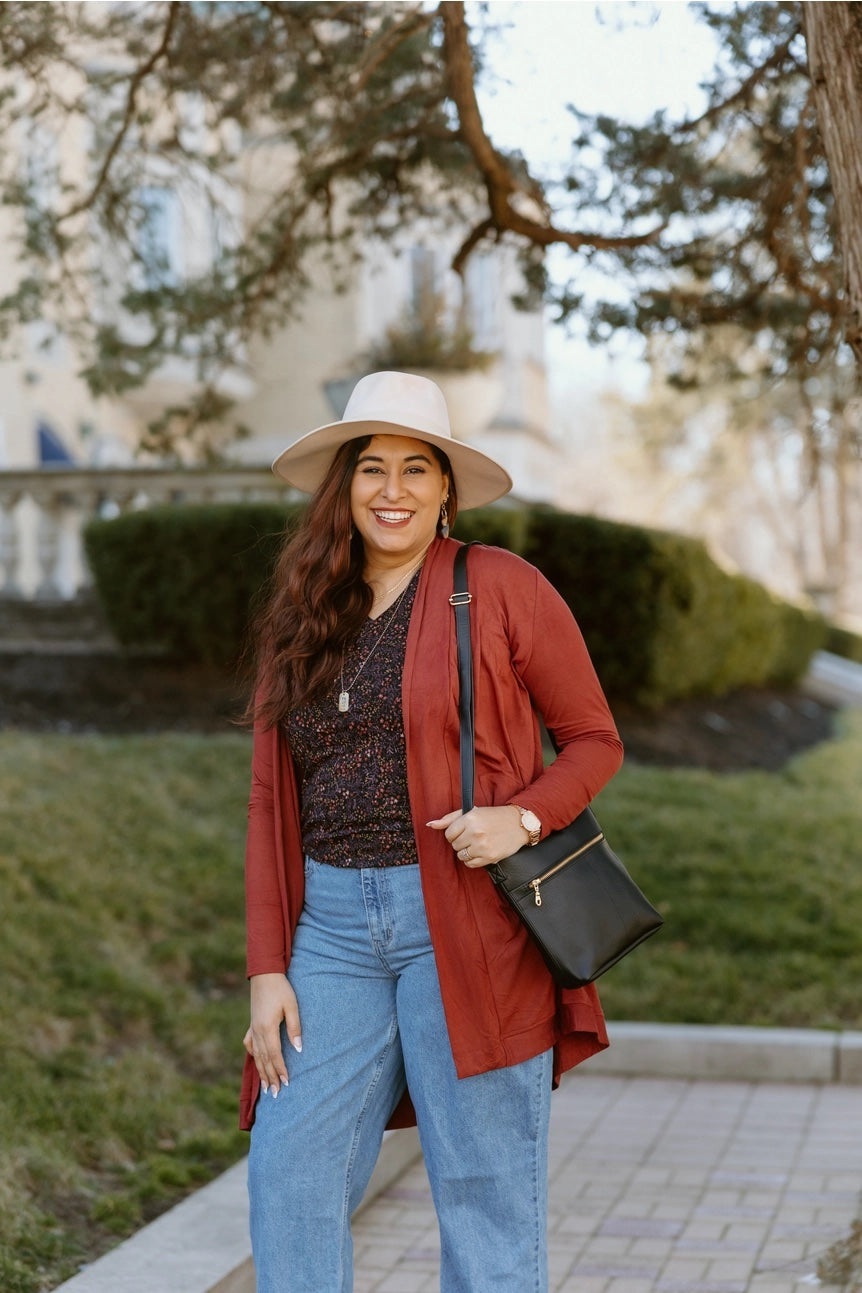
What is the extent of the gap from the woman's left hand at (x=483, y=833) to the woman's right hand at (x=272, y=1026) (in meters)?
0.46

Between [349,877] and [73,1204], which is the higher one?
[349,877]

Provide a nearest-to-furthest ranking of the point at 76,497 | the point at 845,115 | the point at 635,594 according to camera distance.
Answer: the point at 845,115 < the point at 635,594 < the point at 76,497

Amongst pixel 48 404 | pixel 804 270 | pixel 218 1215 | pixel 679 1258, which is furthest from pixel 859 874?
pixel 48 404

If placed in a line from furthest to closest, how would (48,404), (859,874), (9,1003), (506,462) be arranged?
1. (506,462)
2. (48,404)
3. (859,874)
4. (9,1003)

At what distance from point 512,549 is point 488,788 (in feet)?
26.6

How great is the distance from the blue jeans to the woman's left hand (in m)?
0.17

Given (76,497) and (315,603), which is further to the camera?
(76,497)

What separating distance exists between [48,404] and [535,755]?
1835 centimetres

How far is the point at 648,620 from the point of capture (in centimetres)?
1125

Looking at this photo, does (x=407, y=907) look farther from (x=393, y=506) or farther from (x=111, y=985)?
(x=111, y=985)

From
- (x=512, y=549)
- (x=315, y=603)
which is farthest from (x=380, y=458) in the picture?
(x=512, y=549)

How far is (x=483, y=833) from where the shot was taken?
2.69 m

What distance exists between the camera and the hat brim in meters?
3.06

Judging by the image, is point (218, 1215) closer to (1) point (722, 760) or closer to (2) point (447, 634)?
(2) point (447, 634)
